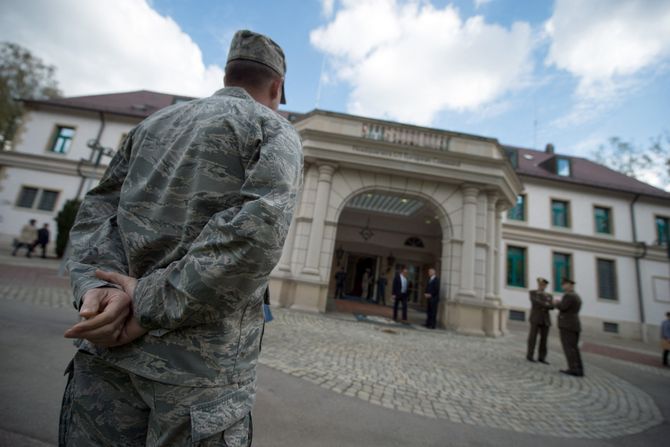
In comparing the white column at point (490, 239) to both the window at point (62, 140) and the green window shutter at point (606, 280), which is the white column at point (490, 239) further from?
the window at point (62, 140)

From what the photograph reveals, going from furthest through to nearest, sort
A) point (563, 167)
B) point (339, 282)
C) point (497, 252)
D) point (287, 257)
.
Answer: point (563, 167) < point (339, 282) < point (497, 252) < point (287, 257)

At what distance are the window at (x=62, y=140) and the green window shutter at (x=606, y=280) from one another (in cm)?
3452

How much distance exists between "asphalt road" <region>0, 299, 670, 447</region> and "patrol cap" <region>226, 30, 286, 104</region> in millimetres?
2600

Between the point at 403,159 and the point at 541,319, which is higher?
the point at 403,159

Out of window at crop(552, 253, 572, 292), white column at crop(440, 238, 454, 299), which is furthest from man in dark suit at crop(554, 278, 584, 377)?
window at crop(552, 253, 572, 292)

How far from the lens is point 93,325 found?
0.84 m

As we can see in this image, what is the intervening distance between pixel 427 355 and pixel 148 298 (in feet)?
19.9

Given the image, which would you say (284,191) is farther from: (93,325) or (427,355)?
(427,355)

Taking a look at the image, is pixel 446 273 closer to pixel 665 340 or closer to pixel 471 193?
pixel 471 193

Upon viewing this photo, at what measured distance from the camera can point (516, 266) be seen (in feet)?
58.8

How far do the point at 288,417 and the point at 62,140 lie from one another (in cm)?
2583

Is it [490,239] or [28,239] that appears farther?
[28,239]

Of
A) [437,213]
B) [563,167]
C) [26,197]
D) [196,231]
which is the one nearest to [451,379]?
[196,231]

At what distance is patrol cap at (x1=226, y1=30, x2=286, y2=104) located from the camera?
1.34m
